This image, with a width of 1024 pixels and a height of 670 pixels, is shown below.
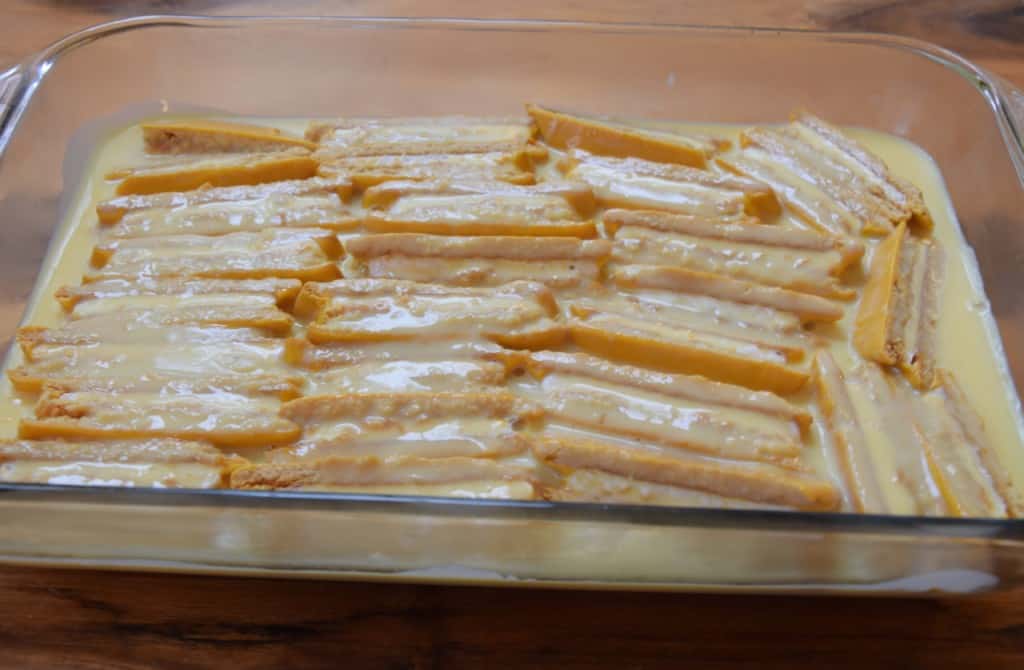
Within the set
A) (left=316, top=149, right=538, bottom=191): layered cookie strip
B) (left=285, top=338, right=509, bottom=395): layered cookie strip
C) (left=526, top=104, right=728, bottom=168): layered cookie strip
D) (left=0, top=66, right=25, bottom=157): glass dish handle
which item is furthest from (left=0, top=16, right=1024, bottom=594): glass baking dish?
(left=285, top=338, right=509, bottom=395): layered cookie strip

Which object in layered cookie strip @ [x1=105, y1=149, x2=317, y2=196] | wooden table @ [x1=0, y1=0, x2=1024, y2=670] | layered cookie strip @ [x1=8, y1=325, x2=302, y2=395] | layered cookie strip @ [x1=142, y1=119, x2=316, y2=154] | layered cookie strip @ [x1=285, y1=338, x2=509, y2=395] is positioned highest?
layered cookie strip @ [x1=142, y1=119, x2=316, y2=154]

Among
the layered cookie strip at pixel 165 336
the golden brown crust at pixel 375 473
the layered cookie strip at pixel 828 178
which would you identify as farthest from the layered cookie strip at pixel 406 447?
the layered cookie strip at pixel 828 178

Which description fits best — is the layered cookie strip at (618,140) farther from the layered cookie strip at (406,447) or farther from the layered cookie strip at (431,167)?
the layered cookie strip at (406,447)

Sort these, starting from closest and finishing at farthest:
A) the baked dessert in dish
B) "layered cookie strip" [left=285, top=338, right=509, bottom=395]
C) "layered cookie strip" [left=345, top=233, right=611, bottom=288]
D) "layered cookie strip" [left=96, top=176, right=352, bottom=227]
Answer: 1. the baked dessert in dish
2. "layered cookie strip" [left=285, top=338, right=509, bottom=395]
3. "layered cookie strip" [left=345, top=233, right=611, bottom=288]
4. "layered cookie strip" [left=96, top=176, right=352, bottom=227]

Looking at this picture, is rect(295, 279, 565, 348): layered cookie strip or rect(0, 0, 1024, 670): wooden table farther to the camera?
rect(295, 279, 565, 348): layered cookie strip

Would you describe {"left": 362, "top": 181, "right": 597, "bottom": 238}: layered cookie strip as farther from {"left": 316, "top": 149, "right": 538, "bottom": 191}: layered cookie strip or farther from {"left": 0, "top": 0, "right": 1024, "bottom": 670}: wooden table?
{"left": 0, "top": 0, "right": 1024, "bottom": 670}: wooden table

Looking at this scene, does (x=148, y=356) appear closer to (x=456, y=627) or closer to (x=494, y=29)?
(x=456, y=627)

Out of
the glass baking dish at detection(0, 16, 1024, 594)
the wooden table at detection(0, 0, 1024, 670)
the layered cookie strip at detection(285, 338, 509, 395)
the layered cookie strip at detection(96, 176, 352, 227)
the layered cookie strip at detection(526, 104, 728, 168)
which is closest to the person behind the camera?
the glass baking dish at detection(0, 16, 1024, 594)

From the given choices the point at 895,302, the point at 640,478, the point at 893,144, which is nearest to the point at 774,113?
the point at 893,144
